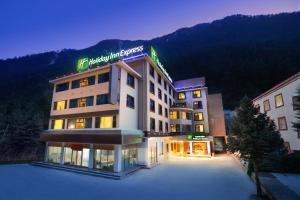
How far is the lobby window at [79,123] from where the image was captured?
2184 centimetres

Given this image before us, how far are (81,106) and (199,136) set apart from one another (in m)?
23.4

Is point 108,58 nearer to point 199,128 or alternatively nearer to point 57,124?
point 57,124

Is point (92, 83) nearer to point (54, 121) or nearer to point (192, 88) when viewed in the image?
point (54, 121)

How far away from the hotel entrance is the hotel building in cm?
362

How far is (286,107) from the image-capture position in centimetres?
2133

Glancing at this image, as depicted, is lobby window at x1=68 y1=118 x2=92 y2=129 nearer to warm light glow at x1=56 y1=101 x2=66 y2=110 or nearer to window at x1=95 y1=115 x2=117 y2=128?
window at x1=95 y1=115 x2=117 y2=128

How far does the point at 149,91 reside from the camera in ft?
81.8

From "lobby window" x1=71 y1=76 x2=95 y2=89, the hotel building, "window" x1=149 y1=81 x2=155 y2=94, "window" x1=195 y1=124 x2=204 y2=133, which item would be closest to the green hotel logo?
the hotel building

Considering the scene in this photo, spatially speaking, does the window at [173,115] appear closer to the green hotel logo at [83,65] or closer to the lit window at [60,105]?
the green hotel logo at [83,65]

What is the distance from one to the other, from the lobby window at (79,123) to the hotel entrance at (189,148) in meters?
17.9

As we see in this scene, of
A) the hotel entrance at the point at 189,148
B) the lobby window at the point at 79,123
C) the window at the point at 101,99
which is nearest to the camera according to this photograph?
the window at the point at 101,99

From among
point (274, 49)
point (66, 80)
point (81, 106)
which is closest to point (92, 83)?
point (81, 106)

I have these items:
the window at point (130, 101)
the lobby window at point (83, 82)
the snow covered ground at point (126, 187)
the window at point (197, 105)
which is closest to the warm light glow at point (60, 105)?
the lobby window at point (83, 82)

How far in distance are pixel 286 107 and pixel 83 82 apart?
29030mm
